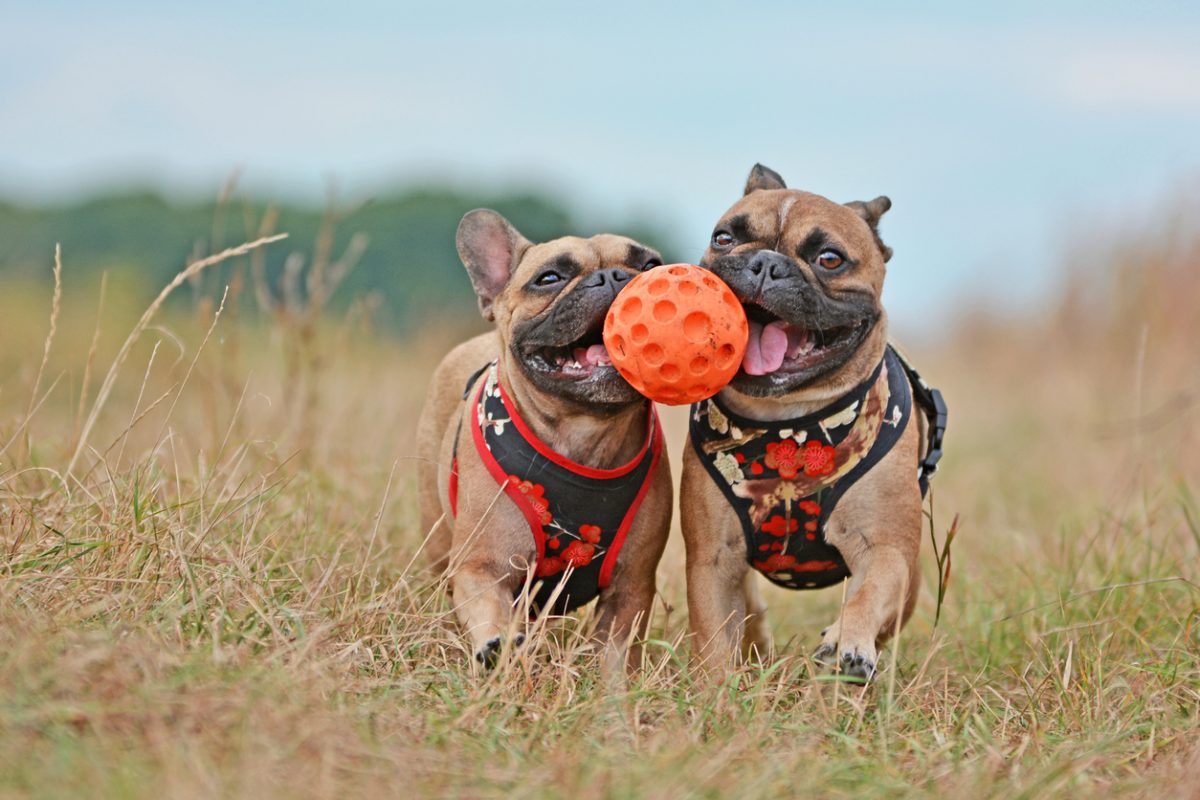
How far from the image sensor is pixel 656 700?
3.99m

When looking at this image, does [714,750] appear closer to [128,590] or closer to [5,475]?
[128,590]

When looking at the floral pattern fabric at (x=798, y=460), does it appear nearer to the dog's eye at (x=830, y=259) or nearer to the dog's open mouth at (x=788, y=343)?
the dog's open mouth at (x=788, y=343)

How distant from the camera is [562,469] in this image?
15.0 feet

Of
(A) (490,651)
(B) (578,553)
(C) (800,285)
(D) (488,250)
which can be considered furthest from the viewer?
(D) (488,250)

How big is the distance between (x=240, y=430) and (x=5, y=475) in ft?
8.34

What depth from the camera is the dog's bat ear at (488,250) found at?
5.20m

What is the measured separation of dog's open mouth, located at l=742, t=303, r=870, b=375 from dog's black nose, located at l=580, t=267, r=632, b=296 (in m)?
0.46

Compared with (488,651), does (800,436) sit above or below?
above

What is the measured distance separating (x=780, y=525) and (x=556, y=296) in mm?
1188

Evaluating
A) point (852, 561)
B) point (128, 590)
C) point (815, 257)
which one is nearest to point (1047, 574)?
point (852, 561)

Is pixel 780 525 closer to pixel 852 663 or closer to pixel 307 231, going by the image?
pixel 852 663

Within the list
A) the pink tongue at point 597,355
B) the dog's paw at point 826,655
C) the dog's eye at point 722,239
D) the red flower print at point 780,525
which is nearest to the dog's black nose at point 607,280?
the pink tongue at point 597,355

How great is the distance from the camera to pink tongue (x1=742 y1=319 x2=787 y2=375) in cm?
443

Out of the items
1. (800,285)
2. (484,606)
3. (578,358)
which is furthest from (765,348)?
(484,606)
